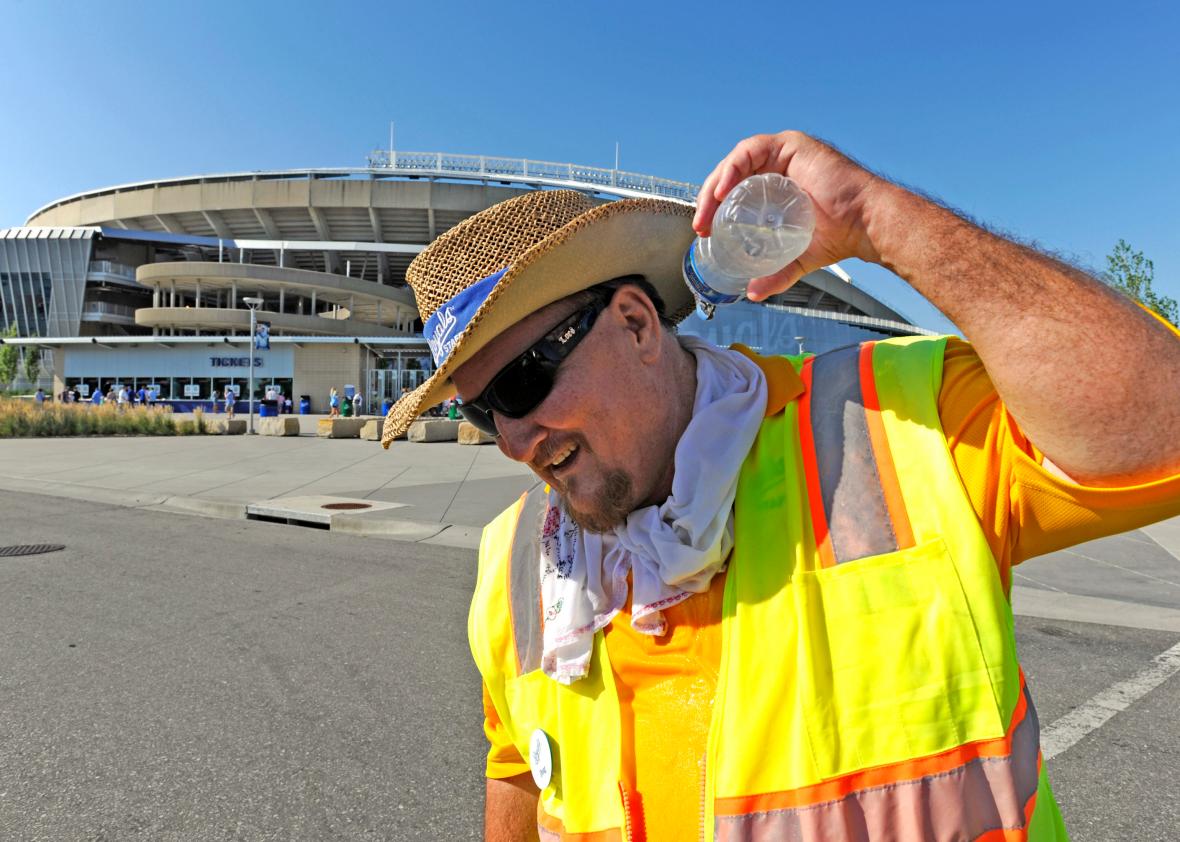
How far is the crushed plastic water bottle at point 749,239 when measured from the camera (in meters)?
1.26

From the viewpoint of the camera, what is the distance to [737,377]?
1382 mm

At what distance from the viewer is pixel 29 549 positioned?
7359 mm

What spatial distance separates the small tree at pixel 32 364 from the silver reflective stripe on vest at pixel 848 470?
64.6 meters

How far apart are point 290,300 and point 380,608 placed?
62.0 m

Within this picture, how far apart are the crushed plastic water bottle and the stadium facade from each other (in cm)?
4068

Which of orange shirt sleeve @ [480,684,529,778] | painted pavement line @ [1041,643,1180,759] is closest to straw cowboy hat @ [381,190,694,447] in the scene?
orange shirt sleeve @ [480,684,529,778]

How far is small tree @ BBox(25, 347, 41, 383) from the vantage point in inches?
2034

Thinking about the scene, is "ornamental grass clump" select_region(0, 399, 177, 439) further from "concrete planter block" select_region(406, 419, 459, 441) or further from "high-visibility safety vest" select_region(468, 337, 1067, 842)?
"high-visibility safety vest" select_region(468, 337, 1067, 842)

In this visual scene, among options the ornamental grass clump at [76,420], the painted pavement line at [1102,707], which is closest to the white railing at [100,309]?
the ornamental grass clump at [76,420]

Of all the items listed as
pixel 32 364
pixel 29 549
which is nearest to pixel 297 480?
pixel 29 549

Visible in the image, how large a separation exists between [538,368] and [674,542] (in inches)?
16.5

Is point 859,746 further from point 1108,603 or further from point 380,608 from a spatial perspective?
point 1108,603

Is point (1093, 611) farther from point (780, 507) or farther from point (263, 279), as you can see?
point (263, 279)

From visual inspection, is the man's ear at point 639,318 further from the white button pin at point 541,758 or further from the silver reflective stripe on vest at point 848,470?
the white button pin at point 541,758
